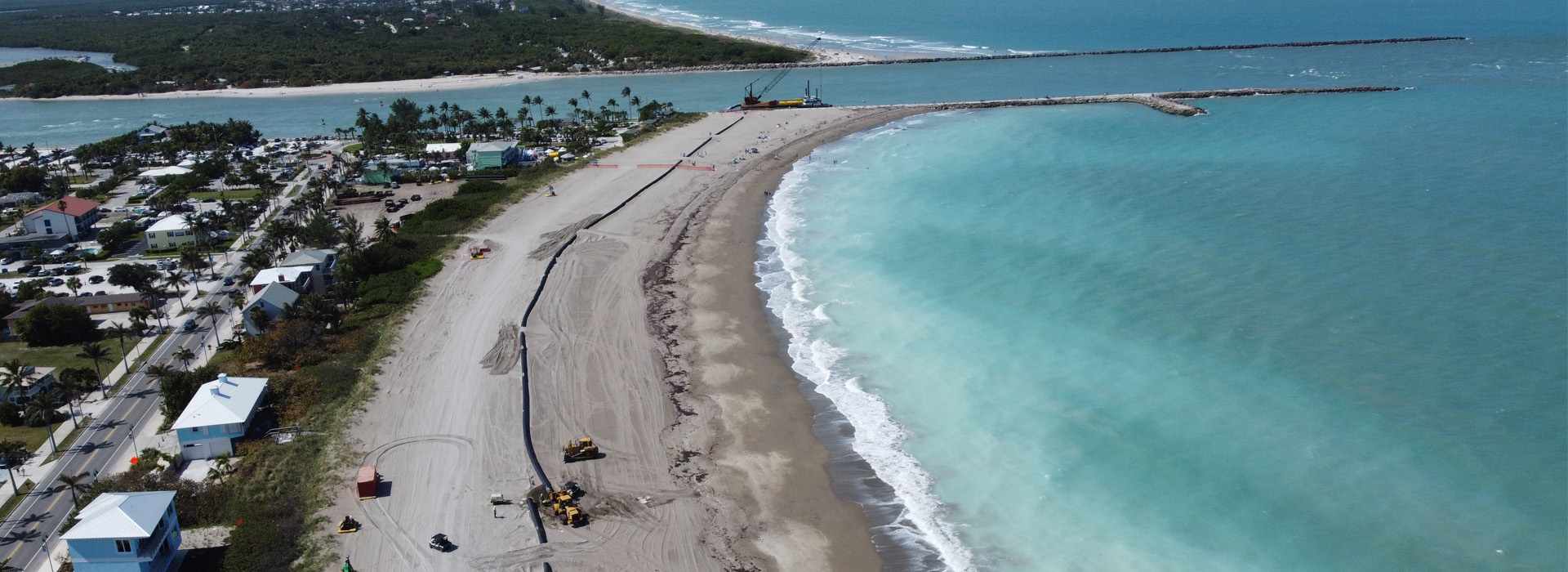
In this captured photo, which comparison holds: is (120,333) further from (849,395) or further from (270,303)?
(849,395)

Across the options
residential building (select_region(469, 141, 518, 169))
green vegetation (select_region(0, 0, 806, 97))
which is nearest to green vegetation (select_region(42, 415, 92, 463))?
residential building (select_region(469, 141, 518, 169))

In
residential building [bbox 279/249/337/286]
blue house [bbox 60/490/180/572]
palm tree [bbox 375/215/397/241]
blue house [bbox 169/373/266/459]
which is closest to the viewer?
blue house [bbox 60/490/180/572]

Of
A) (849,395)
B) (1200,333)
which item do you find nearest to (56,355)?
(849,395)

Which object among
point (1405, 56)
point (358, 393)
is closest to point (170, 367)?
point (358, 393)

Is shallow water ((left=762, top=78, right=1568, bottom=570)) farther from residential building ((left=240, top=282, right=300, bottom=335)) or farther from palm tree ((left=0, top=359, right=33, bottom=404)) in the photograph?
palm tree ((left=0, top=359, right=33, bottom=404))

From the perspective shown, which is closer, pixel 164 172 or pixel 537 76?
pixel 164 172

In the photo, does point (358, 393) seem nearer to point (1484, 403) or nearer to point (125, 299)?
point (125, 299)
